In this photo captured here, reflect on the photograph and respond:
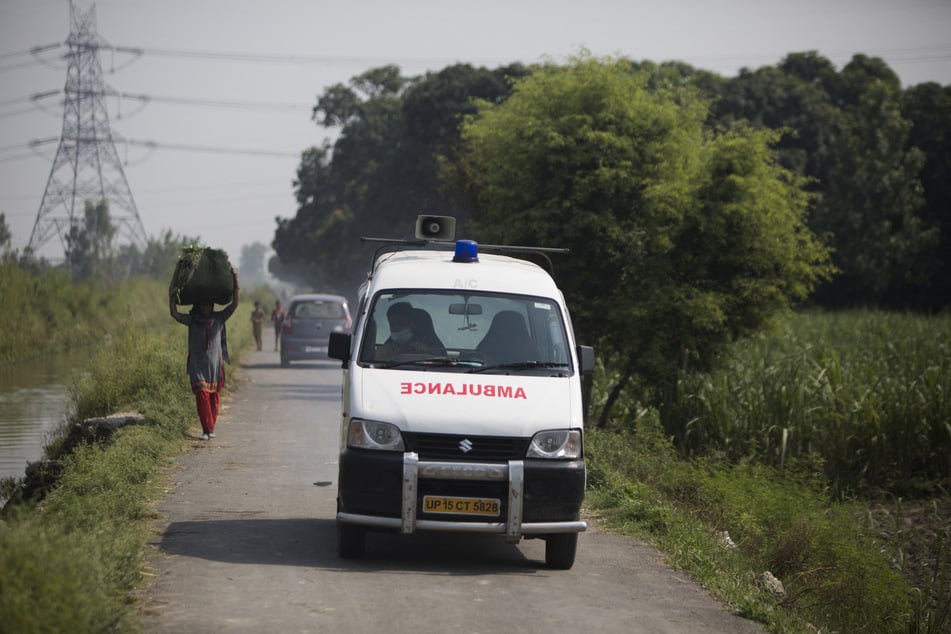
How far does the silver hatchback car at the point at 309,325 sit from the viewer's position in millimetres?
32062

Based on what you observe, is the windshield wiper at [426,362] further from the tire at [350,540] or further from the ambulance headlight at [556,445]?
the tire at [350,540]

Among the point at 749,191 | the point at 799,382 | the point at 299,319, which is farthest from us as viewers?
the point at 299,319

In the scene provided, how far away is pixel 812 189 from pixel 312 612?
180 ft

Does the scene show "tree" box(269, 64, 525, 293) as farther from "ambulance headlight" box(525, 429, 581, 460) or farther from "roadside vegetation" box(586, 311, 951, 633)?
"ambulance headlight" box(525, 429, 581, 460)

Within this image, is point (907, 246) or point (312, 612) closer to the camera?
point (312, 612)

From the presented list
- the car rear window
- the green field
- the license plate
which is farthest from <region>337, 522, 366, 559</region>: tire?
the car rear window

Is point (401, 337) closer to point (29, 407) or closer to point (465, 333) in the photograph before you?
point (465, 333)

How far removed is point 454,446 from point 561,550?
48.7 inches

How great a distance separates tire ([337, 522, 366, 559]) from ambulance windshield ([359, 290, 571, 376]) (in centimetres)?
123

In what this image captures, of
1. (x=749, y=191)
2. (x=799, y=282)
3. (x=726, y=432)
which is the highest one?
(x=749, y=191)

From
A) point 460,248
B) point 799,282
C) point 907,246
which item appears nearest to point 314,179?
point 907,246

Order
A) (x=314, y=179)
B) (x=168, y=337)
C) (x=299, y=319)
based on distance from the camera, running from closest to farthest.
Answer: (x=168, y=337), (x=299, y=319), (x=314, y=179)

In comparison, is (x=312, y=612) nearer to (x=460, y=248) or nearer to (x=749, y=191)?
(x=460, y=248)

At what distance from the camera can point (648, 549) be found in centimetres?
1019
